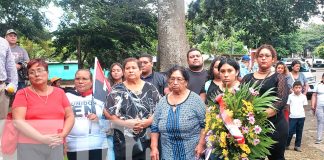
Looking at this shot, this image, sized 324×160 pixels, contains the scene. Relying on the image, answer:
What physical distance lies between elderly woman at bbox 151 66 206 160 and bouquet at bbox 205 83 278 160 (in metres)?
0.22

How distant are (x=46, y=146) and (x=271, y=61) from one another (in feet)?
8.45

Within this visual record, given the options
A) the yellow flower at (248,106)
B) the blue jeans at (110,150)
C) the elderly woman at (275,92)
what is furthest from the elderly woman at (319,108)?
the blue jeans at (110,150)

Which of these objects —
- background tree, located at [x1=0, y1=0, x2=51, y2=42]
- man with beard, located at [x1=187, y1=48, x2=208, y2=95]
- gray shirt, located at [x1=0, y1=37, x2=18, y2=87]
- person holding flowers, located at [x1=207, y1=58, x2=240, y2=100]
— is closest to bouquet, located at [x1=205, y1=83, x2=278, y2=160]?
person holding flowers, located at [x1=207, y1=58, x2=240, y2=100]

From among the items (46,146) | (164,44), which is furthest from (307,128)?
(46,146)

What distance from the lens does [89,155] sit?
4547 millimetres

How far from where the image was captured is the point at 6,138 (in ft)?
13.3

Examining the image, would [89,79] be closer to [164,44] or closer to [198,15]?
[164,44]

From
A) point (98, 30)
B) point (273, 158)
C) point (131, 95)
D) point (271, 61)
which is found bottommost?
point (273, 158)

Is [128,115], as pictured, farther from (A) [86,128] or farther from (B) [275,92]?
(B) [275,92]

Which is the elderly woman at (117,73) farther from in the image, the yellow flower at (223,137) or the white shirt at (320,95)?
the white shirt at (320,95)

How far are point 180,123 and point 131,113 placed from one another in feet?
2.18

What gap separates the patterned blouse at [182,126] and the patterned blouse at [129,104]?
1.09 ft

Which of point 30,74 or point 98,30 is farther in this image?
point 98,30

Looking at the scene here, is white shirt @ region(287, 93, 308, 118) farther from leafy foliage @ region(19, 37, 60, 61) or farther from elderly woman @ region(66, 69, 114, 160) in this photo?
leafy foliage @ region(19, 37, 60, 61)
